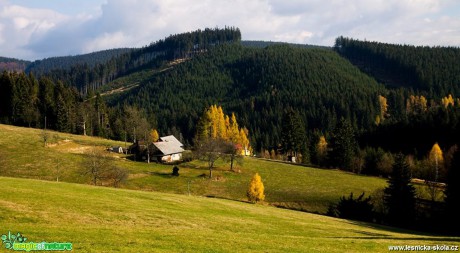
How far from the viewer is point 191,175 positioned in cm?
8944

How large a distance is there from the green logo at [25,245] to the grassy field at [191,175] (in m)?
54.6

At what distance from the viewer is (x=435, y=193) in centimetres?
7869

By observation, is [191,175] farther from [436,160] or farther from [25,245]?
[25,245]

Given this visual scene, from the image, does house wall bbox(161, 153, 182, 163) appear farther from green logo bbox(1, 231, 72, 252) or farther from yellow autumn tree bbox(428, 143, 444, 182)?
green logo bbox(1, 231, 72, 252)

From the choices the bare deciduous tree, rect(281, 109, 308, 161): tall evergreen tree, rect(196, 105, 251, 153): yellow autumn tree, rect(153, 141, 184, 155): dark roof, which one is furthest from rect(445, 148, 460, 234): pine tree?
rect(196, 105, 251, 153): yellow autumn tree

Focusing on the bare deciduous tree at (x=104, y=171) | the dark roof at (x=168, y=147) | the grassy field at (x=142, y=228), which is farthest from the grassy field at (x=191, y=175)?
the grassy field at (x=142, y=228)

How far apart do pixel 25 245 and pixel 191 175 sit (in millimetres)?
70227

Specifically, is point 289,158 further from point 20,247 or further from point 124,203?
point 20,247

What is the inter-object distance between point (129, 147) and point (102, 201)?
243ft

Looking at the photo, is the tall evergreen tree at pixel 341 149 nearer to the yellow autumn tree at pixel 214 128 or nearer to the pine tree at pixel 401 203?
the yellow autumn tree at pixel 214 128

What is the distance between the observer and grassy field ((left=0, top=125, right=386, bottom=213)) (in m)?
75.6

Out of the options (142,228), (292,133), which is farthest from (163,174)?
(142,228)

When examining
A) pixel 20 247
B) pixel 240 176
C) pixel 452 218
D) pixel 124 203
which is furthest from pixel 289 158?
pixel 20 247

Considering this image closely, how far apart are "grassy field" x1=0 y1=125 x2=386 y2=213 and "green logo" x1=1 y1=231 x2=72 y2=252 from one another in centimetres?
5463
